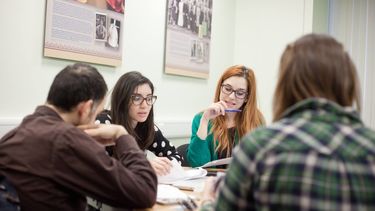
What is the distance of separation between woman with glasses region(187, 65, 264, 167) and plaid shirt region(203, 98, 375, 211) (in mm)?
1473

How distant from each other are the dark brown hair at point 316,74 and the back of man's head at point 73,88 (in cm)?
65

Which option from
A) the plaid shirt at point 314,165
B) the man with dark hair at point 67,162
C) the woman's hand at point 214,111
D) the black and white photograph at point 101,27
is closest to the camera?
the plaid shirt at point 314,165

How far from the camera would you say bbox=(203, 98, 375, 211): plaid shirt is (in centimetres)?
76

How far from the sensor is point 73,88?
124 cm

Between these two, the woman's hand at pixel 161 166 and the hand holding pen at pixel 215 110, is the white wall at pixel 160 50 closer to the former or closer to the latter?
the hand holding pen at pixel 215 110

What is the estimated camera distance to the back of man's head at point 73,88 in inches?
48.9

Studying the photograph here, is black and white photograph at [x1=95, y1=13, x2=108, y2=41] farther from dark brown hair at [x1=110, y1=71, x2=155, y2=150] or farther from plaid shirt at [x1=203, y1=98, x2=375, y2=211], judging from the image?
plaid shirt at [x1=203, y1=98, x2=375, y2=211]

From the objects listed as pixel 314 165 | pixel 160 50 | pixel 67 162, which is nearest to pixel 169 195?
pixel 67 162

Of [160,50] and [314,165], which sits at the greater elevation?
[160,50]

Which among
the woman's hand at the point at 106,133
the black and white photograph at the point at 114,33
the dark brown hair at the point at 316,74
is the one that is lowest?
the woman's hand at the point at 106,133

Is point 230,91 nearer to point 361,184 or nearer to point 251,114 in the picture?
point 251,114

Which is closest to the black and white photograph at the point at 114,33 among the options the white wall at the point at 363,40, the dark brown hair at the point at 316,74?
the dark brown hair at the point at 316,74

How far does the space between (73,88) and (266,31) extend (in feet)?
9.73

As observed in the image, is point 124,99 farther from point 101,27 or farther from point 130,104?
point 101,27
